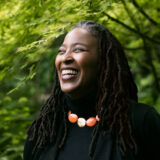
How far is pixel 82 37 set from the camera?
2.01m

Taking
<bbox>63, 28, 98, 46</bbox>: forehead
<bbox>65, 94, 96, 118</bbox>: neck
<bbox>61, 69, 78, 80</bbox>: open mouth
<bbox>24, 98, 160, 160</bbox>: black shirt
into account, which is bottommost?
<bbox>24, 98, 160, 160</bbox>: black shirt

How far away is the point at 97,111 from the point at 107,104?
9 centimetres

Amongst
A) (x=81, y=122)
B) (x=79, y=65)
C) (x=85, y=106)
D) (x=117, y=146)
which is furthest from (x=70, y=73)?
(x=117, y=146)

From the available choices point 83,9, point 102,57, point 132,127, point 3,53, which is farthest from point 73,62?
point 3,53

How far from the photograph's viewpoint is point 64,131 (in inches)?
83.7

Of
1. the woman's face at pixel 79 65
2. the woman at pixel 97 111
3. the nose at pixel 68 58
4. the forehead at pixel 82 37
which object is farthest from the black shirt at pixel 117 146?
the forehead at pixel 82 37

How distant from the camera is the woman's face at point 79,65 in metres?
1.93

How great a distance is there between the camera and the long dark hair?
1904 millimetres

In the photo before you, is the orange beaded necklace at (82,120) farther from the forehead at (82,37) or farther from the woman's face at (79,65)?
the forehead at (82,37)

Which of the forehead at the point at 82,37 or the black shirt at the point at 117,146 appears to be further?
the forehead at the point at 82,37

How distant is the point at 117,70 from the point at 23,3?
1357mm

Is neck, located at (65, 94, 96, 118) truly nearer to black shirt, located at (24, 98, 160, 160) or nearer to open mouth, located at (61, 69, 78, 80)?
black shirt, located at (24, 98, 160, 160)

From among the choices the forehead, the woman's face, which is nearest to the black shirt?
the woman's face

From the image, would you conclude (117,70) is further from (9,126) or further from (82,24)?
(9,126)
